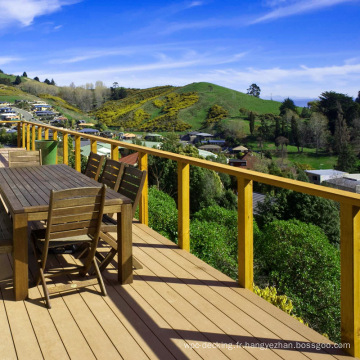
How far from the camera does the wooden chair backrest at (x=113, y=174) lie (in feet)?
13.3

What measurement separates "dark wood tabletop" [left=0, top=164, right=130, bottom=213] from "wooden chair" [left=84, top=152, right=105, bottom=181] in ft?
1.02

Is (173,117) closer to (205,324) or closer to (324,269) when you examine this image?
(324,269)

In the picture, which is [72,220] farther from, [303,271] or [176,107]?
[176,107]

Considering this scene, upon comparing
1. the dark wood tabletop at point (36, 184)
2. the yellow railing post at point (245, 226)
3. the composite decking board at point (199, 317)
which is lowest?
the composite decking board at point (199, 317)

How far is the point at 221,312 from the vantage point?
2688 mm

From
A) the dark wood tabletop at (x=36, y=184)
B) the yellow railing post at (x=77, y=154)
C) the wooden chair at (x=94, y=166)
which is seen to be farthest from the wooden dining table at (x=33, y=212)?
the yellow railing post at (x=77, y=154)

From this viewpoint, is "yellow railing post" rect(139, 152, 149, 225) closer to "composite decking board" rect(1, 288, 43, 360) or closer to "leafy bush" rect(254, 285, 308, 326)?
"leafy bush" rect(254, 285, 308, 326)

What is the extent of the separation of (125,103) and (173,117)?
20.8 m

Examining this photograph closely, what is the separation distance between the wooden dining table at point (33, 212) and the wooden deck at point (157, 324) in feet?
0.48

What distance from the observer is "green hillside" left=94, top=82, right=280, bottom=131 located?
93812 millimetres

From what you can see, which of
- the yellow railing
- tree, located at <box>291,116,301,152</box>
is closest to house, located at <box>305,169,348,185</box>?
tree, located at <box>291,116,301,152</box>

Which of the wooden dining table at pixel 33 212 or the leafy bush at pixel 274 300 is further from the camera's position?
the leafy bush at pixel 274 300

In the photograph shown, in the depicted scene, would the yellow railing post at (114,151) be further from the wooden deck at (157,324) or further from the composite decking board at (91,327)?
the composite decking board at (91,327)

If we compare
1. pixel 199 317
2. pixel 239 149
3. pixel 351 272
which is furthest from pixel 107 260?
pixel 239 149
